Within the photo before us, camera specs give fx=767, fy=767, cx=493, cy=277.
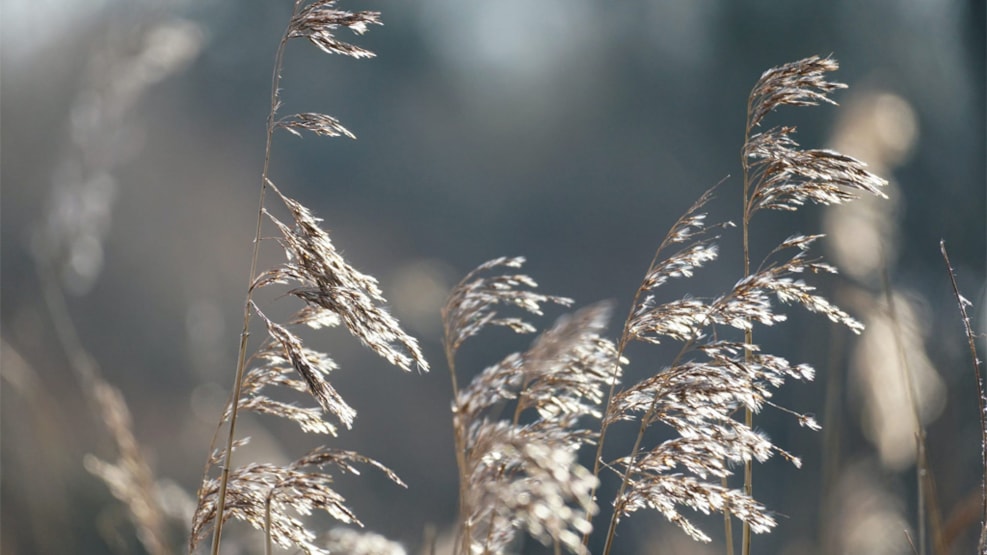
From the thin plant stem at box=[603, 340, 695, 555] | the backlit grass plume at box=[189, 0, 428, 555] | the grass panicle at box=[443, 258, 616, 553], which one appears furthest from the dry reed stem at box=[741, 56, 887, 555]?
the backlit grass plume at box=[189, 0, 428, 555]

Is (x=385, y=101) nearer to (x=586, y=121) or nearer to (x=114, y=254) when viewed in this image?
(x=586, y=121)

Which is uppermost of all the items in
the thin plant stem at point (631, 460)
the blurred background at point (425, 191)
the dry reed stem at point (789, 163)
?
the blurred background at point (425, 191)

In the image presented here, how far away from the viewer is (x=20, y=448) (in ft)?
10.6

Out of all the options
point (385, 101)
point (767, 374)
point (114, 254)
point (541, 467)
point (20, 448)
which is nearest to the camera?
point (541, 467)

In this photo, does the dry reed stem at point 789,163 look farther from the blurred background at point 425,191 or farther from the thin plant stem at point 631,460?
the blurred background at point 425,191

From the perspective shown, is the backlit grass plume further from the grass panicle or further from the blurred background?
the blurred background

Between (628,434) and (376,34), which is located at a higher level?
(376,34)

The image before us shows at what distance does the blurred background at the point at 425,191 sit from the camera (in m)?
2.30

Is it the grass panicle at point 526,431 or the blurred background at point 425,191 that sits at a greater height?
the blurred background at point 425,191

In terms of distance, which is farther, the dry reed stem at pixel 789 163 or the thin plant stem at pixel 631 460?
the dry reed stem at pixel 789 163

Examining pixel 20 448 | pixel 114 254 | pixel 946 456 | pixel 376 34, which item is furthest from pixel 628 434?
pixel 946 456

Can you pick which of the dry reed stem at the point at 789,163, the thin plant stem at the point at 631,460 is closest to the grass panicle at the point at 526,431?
the thin plant stem at the point at 631,460

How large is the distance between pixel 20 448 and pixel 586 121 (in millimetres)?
10591

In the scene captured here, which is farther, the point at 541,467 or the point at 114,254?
the point at 114,254
